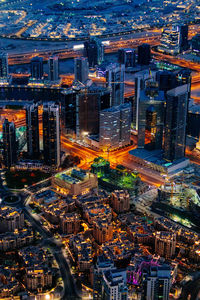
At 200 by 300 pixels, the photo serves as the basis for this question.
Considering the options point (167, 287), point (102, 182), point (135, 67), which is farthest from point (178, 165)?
point (135, 67)

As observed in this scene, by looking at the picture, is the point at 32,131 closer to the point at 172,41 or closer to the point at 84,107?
the point at 84,107

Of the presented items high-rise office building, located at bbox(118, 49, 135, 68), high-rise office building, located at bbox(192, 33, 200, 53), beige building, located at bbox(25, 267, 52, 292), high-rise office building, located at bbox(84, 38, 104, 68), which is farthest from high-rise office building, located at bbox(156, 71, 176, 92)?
beige building, located at bbox(25, 267, 52, 292)

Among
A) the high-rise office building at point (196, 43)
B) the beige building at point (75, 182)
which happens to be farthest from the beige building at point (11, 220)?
the high-rise office building at point (196, 43)

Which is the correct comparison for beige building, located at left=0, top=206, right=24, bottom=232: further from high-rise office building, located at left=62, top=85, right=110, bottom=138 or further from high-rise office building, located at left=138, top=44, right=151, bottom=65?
high-rise office building, located at left=138, top=44, right=151, bottom=65

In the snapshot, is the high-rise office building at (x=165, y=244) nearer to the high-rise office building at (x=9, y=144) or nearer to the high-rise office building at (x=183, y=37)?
the high-rise office building at (x=9, y=144)

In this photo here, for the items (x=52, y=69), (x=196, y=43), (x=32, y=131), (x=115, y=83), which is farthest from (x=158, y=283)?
(x=196, y=43)

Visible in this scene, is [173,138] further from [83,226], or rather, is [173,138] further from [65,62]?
[65,62]
